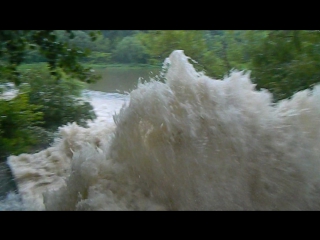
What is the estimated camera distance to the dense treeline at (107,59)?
2758 mm

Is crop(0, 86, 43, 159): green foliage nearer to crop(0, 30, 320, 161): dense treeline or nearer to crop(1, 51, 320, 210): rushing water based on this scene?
crop(0, 30, 320, 161): dense treeline

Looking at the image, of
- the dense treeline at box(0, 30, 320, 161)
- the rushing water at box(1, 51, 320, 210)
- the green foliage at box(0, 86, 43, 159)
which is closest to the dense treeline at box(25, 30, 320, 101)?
the dense treeline at box(0, 30, 320, 161)

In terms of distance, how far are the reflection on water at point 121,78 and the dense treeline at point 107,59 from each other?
9 centimetres

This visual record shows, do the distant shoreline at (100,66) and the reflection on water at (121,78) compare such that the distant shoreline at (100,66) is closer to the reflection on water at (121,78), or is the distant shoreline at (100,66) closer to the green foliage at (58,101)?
the reflection on water at (121,78)

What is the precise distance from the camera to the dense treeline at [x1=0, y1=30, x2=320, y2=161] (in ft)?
9.05

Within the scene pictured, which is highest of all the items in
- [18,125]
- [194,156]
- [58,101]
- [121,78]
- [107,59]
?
[107,59]

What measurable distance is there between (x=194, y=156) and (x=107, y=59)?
1.19m

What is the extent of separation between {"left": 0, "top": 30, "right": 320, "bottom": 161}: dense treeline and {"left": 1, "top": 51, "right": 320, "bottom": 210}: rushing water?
1.11 feet

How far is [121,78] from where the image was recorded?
2.97 m

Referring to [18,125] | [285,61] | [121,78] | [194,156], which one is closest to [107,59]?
[121,78]

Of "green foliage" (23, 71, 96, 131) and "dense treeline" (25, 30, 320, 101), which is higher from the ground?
"dense treeline" (25, 30, 320, 101)

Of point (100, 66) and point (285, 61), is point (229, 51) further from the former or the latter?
point (100, 66)
